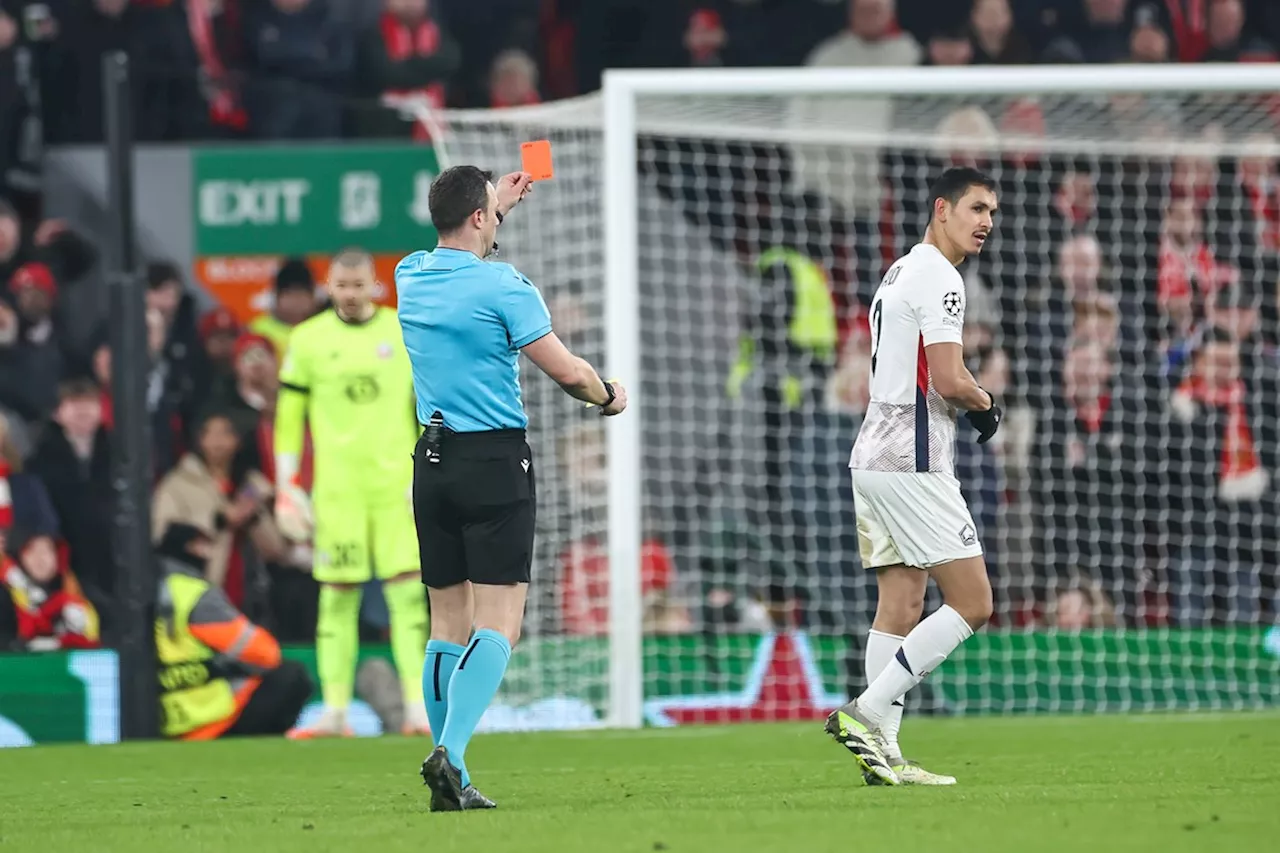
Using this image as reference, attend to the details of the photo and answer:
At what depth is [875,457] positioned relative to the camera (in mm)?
7172

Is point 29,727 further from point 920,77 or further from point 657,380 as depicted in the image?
point 920,77

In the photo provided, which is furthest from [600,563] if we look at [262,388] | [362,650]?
[262,388]

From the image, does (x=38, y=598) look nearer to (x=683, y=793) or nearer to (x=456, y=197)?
(x=683, y=793)

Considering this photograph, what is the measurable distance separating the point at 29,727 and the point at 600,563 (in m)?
3.11

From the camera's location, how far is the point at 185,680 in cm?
1099

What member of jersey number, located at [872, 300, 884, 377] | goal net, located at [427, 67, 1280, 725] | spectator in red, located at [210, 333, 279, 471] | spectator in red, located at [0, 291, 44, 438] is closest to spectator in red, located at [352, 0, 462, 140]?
goal net, located at [427, 67, 1280, 725]

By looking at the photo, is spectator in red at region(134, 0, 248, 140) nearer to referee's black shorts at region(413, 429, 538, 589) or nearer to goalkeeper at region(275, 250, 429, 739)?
goalkeeper at region(275, 250, 429, 739)

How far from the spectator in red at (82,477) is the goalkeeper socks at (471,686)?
6.19 metres

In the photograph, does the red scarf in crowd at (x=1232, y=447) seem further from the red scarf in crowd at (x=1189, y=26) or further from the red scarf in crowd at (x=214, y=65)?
the red scarf in crowd at (x=214, y=65)

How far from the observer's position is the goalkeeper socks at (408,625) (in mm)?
10234

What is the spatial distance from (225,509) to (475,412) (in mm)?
6016

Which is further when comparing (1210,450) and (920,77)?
(1210,450)

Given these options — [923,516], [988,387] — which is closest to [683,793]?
[923,516]

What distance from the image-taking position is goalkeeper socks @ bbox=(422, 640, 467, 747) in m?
6.70
